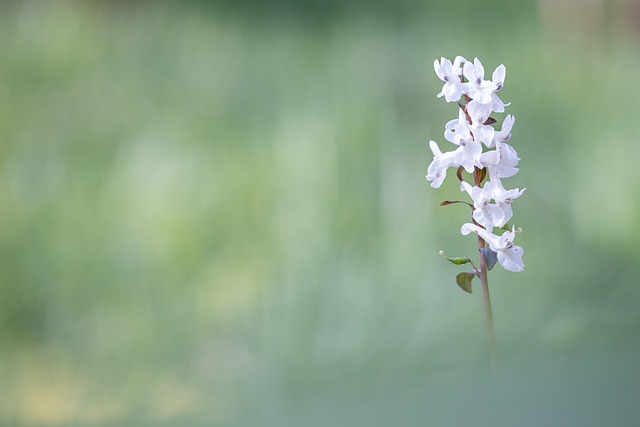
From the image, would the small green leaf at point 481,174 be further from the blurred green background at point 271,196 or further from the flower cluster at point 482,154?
the blurred green background at point 271,196

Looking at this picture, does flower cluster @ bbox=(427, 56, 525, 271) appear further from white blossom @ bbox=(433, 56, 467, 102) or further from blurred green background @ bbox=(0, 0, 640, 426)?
blurred green background @ bbox=(0, 0, 640, 426)

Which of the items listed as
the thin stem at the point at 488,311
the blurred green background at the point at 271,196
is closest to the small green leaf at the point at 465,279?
the thin stem at the point at 488,311

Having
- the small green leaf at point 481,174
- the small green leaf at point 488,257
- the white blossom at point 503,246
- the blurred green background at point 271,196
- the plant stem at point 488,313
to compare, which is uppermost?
the blurred green background at point 271,196

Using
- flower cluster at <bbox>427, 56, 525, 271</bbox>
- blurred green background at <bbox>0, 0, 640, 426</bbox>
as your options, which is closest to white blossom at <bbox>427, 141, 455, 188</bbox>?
flower cluster at <bbox>427, 56, 525, 271</bbox>

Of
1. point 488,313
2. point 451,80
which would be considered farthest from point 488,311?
point 451,80

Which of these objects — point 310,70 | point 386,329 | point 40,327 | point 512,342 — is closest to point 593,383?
point 512,342

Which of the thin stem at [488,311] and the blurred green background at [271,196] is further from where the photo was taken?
the blurred green background at [271,196]
